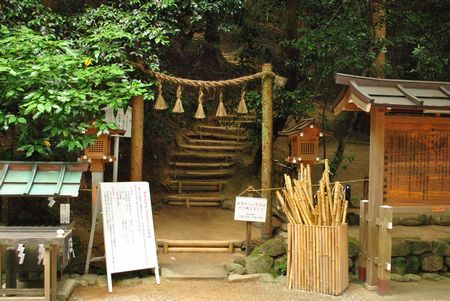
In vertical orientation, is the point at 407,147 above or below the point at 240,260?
above

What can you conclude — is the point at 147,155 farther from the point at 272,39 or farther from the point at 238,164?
the point at 272,39

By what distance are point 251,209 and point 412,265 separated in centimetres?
340

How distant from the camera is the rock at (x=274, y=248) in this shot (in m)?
Result: 7.54

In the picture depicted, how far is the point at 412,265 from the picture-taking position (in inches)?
333

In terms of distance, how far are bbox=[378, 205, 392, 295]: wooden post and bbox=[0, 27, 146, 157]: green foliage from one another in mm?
3998

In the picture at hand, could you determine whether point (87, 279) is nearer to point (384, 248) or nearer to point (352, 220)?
point (384, 248)

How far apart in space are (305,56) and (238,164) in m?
5.37

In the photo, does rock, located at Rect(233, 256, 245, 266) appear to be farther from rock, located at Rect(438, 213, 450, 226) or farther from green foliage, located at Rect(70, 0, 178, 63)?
rock, located at Rect(438, 213, 450, 226)

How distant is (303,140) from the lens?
8.45m

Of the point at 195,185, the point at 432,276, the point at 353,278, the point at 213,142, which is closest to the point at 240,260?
the point at 353,278

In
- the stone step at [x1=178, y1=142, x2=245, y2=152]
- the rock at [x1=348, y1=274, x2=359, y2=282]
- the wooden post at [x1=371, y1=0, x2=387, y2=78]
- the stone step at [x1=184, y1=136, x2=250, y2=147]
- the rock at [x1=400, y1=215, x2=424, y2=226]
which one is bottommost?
the rock at [x1=348, y1=274, x2=359, y2=282]

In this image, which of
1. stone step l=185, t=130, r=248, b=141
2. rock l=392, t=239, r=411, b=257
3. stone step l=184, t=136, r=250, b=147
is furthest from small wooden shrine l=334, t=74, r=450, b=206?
stone step l=185, t=130, r=248, b=141

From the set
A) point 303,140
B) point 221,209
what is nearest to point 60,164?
point 303,140

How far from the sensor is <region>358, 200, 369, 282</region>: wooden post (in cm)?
695
